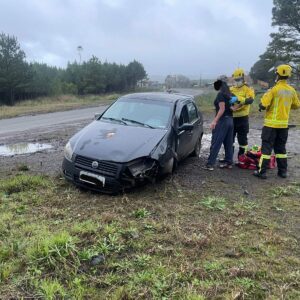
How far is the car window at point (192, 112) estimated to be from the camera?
806 cm

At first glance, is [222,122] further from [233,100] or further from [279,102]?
[279,102]

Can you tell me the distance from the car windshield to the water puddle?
3433 mm

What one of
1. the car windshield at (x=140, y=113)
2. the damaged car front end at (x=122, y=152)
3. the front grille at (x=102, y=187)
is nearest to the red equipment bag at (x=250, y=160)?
the damaged car front end at (x=122, y=152)

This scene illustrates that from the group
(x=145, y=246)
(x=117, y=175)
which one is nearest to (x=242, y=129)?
(x=117, y=175)

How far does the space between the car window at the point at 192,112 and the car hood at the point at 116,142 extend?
1.73 metres

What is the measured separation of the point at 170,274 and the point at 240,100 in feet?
17.0

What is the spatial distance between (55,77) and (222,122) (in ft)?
140

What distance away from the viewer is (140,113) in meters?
7.04

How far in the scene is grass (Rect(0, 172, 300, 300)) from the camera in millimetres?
3270

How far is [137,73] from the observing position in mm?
64125

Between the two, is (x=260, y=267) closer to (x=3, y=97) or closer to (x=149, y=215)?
(x=149, y=215)

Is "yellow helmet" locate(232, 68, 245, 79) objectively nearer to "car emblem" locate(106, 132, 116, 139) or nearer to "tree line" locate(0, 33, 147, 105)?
"car emblem" locate(106, 132, 116, 139)

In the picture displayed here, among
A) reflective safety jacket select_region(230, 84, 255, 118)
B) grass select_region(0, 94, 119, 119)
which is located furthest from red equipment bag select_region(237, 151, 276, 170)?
grass select_region(0, 94, 119, 119)

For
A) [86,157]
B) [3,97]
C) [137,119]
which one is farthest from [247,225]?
[3,97]
